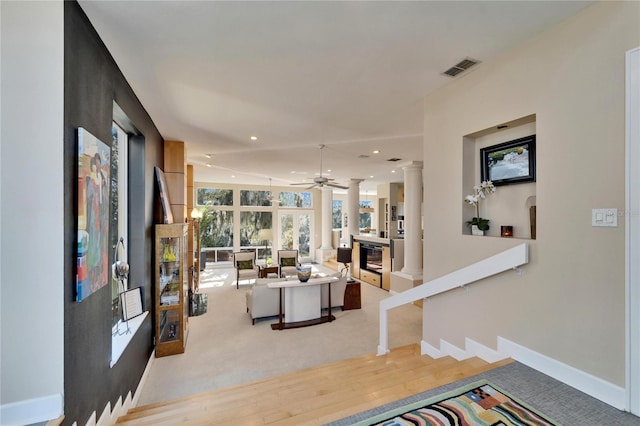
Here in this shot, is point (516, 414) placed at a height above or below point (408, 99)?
below

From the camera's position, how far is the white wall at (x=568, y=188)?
5.32ft

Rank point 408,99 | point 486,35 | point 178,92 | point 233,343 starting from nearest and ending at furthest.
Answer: point 486,35 → point 178,92 → point 408,99 → point 233,343

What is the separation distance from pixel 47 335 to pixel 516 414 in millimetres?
2508

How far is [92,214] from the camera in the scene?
1.58 meters

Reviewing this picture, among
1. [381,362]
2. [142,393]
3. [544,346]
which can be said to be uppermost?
[544,346]

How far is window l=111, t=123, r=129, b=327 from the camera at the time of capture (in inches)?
103

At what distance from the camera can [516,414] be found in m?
1.54

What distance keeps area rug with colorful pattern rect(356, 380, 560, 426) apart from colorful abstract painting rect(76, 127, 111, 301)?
1745mm

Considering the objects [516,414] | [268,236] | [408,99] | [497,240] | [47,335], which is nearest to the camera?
[47,335]

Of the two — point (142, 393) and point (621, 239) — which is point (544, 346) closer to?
point (621, 239)

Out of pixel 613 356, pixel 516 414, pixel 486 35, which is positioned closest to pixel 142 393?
pixel 516 414

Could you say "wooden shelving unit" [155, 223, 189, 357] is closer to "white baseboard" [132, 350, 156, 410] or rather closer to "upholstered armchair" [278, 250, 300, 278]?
"white baseboard" [132, 350, 156, 410]

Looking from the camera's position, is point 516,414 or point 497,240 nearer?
point 516,414

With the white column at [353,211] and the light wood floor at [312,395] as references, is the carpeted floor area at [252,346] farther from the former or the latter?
the white column at [353,211]
